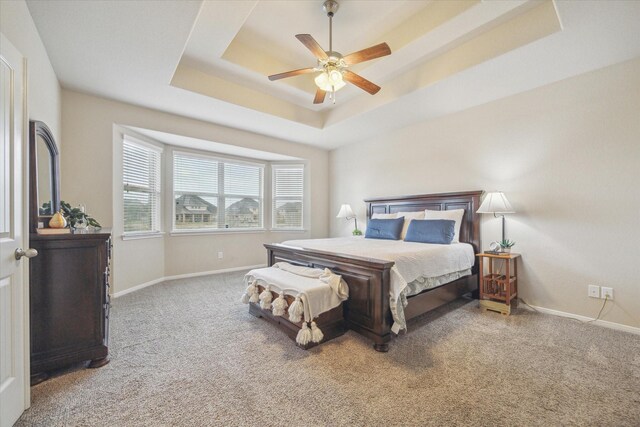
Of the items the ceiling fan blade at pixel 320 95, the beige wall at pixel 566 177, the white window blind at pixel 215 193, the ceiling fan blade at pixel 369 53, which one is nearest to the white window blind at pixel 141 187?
the white window blind at pixel 215 193

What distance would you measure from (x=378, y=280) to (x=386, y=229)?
6.09ft

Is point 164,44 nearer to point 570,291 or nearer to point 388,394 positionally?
point 388,394

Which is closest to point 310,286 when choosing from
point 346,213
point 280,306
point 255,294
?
point 280,306

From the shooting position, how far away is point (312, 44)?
2.24m

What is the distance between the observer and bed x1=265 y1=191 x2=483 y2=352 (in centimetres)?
222

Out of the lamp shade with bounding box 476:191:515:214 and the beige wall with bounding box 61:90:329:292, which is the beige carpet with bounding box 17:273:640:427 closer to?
the lamp shade with bounding box 476:191:515:214

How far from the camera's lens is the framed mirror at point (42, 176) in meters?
1.89

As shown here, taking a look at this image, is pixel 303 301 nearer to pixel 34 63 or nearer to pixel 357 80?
pixel 357 80

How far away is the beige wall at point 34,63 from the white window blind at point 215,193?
1879 millimetres

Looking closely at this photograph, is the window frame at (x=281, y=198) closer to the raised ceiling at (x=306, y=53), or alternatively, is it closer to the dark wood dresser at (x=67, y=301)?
the raised ceiling at (x=306, y=53)

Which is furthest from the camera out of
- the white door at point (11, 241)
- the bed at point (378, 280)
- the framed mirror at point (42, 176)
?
the bed at point (378, 280)

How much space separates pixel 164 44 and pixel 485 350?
3823mm

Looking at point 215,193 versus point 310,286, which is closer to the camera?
point 310,286

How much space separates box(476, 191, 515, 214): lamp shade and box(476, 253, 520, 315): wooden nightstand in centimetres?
51
